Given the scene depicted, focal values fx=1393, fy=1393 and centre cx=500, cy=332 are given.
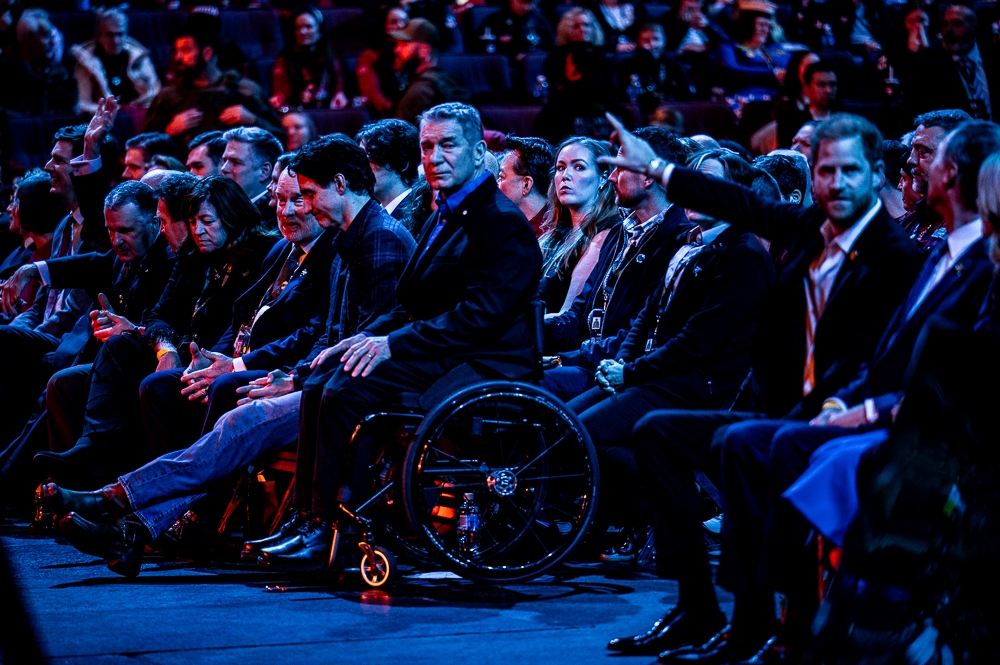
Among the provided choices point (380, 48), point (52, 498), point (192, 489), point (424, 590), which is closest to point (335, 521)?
point (424, 590)

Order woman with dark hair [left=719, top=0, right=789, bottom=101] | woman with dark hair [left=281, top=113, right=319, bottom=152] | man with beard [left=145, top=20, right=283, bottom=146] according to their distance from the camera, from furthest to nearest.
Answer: woman with dark hair [left=719, top=0, right=789, bottom=101] < man with beard [left=145, top=20, right=283, bottom=146] < woman with dark hair [left=281, top=113, right=319, bottom=152]

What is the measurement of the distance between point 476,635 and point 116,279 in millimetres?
3040

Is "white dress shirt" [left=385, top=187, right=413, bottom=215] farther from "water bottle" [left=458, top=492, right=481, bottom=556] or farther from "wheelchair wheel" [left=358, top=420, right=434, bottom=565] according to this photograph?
"water bottle" [left=458, top=492, right=481, bottom=556]

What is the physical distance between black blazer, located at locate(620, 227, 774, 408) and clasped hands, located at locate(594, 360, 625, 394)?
0.07ft

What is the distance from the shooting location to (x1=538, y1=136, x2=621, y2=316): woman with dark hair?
16.8 feet

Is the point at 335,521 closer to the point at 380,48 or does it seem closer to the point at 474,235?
the point at 474,235

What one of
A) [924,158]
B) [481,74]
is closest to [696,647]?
[924,158]

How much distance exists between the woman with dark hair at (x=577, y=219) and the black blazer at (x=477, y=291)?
0.92 m

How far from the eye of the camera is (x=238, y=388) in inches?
180

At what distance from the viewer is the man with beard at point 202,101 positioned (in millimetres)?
7965

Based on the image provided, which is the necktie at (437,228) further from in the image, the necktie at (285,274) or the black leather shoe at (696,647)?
the black leather shoe at (696,647)

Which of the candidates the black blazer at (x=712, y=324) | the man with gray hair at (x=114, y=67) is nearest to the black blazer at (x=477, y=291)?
the black blazer at (x=712, y=324)

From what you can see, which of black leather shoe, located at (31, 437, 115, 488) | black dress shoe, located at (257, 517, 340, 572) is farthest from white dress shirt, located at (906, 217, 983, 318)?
black leather shoe, located at (31, 437, 115, 488)

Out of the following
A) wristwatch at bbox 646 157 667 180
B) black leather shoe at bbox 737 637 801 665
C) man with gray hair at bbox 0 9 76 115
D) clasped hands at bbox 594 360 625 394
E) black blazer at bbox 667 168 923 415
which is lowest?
black leather shoe at bbox 737 637 801 665
